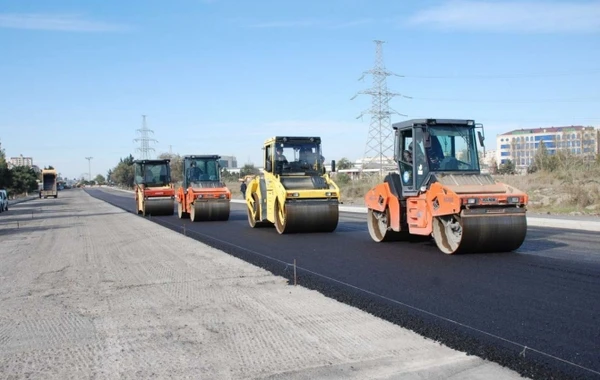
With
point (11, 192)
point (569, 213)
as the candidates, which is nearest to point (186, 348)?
point (569, 213)

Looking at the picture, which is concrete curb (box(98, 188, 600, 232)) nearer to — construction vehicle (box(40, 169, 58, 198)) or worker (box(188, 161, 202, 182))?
worker (box(188, 161, 202, 182))

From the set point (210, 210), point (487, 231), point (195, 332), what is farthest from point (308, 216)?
point (195, 332)

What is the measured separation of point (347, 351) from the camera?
555 cm

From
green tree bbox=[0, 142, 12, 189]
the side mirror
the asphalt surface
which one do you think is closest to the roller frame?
the asphalt surface

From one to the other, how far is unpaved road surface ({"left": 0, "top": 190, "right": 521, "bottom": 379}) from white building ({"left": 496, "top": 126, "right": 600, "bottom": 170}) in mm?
31114

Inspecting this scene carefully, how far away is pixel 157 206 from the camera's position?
91.4ft

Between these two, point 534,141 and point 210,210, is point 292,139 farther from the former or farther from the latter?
point 534,141

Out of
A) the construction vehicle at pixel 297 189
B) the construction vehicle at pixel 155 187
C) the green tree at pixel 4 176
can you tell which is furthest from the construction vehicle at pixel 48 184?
the construction vehicle at pixel 297 189

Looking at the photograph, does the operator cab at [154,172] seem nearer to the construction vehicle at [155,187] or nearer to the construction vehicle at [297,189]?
the construction vehicle at [155,187]

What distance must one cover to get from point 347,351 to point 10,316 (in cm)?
428

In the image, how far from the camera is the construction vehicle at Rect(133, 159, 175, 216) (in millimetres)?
27656

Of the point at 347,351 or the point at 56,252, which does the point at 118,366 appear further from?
the point at 56,252

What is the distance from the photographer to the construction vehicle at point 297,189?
53.4 ft

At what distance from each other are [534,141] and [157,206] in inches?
3653
